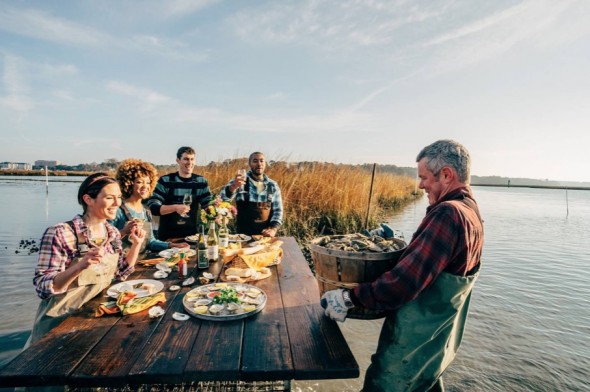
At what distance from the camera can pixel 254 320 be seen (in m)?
1.74

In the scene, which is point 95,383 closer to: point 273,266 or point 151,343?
point 151,343

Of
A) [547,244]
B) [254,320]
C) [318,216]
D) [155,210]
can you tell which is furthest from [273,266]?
[547,244]

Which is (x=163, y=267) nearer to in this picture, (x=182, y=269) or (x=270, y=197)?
(x=182, y=269)

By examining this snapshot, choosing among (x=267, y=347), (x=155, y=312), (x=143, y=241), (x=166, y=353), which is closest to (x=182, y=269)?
(x=155, y=312)

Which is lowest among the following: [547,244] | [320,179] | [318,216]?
[547,244]

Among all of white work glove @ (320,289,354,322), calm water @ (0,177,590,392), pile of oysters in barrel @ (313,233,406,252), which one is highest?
pile of oysters in barrel @ (313,233,406,252)

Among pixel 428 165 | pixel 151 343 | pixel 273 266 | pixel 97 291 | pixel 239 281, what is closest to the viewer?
pixel 151 343

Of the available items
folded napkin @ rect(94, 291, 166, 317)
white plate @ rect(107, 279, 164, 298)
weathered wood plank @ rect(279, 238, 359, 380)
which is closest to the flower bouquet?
white plate @ rect(107, 279, 164, 298)

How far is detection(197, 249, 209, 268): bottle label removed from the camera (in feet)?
8.59

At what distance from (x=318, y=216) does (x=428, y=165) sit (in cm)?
631

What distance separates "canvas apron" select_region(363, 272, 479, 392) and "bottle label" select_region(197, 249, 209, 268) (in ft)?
5.22

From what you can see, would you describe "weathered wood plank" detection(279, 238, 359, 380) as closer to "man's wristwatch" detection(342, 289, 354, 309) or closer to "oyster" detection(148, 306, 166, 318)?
"man's wristwatch" detection(342, 289, 354, 309)

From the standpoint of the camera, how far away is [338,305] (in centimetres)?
162

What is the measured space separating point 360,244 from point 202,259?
1.47 meters
